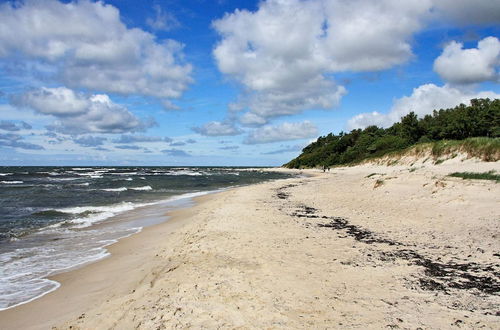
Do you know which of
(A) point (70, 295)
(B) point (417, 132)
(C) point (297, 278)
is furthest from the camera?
(B) point (417, 132)

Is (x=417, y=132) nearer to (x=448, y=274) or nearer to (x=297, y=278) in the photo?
(x=448, y=274)

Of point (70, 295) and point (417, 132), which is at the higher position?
point (417, 132)

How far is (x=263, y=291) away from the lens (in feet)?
19.5

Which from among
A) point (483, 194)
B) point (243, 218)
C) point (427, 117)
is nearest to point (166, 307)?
point (243, 218)

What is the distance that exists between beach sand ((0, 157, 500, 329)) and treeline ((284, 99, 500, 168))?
45657mm

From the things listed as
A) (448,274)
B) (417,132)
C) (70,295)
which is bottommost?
(70,295)

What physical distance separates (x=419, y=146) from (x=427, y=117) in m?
31.5

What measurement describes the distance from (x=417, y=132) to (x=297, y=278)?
70.2 metres

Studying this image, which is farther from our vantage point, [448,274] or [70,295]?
[70,295]

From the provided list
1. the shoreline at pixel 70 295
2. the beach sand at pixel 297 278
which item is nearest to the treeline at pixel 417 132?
the beach sand at pixel 297 278

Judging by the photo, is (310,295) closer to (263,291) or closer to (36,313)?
(263,291)

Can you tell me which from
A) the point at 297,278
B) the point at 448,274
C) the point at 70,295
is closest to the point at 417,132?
the point at 448,274

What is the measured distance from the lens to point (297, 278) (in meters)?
6.68

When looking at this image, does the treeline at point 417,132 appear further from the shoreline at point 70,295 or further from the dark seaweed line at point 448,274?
the shoreline at point 70,295
